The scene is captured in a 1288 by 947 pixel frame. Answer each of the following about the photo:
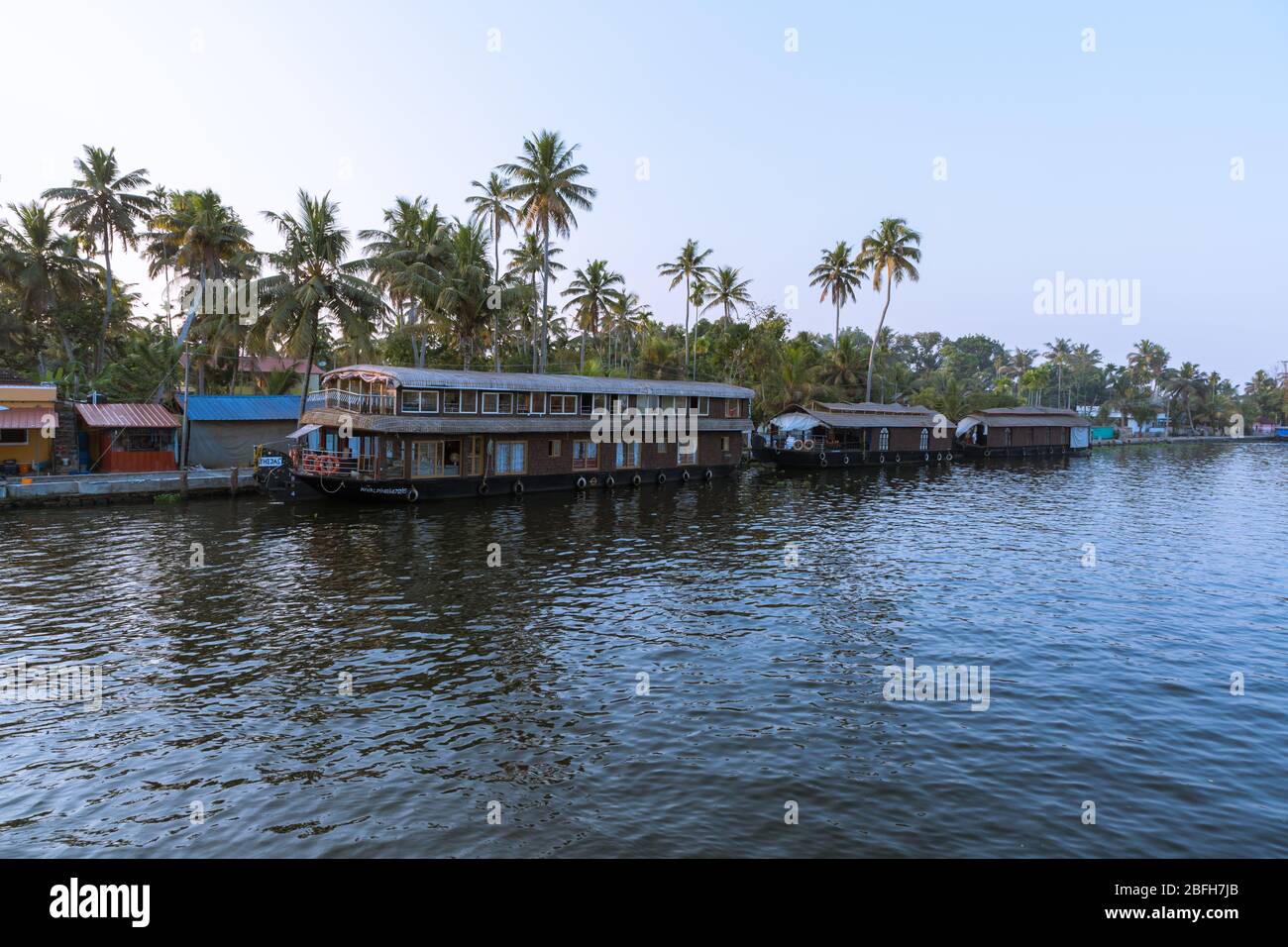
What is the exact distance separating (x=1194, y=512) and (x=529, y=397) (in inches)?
1547

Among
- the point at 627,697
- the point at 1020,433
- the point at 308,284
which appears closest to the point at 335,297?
the point at 308,284

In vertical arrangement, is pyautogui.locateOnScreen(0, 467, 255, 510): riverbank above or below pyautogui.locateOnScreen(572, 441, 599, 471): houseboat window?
below

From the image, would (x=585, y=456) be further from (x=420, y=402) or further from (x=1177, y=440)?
(x=1177, y=440)

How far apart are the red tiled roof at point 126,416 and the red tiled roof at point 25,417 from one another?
5.38 feet

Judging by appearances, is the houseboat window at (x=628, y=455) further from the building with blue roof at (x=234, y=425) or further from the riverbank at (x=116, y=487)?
the riverbank at (x=116, y=487)

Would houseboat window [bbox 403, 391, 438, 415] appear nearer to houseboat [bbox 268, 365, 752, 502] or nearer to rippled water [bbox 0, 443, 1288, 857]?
houseboat [bbox 268, 365, 752, 502]

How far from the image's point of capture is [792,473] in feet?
214

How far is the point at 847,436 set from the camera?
71.3 meters

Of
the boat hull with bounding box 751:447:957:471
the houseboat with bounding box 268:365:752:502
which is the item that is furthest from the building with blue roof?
the boat hull with bounding box 751:447:957:471

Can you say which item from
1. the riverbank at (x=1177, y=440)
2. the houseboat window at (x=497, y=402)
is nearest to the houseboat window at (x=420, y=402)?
the houseboat window at (x=497, y=402)

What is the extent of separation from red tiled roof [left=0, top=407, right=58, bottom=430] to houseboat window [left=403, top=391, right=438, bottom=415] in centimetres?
1837

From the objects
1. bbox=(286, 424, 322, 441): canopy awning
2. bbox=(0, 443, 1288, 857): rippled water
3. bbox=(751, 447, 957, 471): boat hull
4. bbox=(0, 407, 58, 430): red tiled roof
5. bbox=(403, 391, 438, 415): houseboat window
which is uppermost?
bbox=(403, 391, 438, 415): houseboat window

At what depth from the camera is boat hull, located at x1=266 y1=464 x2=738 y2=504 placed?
39.2m

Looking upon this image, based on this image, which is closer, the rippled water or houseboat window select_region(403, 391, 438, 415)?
the rippled water
